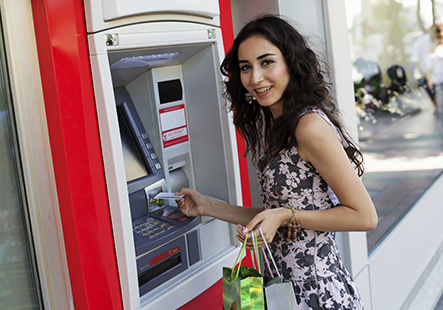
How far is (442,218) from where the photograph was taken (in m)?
5.16

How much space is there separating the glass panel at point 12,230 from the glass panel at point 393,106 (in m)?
2.90

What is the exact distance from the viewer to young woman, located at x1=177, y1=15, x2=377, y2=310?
1.75 m

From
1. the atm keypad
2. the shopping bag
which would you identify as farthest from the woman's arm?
the shopping bag

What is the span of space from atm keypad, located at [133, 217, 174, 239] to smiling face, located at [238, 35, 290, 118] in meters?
0.63

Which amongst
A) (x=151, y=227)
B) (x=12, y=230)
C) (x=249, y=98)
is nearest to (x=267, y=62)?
(x=249, y=98)

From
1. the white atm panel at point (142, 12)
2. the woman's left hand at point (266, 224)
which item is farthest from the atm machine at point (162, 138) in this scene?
the woman's left hand at point (266, 224)

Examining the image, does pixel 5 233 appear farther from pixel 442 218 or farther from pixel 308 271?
pixel 442 218

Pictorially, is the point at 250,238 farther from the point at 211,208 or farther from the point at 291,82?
the point at 291,82

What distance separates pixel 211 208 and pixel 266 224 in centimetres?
45

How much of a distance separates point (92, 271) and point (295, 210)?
2.32ft

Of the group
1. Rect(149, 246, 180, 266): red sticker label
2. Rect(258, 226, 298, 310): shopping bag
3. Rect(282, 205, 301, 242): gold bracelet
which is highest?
Rect(282, 205, 301, 242): gold bracelet

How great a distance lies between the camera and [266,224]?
175 centimetres

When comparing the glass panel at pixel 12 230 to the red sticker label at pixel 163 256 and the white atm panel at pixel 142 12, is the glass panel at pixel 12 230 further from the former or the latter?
the red sticker label at pixel 163 256

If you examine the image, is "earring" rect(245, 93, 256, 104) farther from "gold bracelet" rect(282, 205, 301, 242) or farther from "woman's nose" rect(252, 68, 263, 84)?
"gold bracelet" rect(282, 205, 301, 242)
